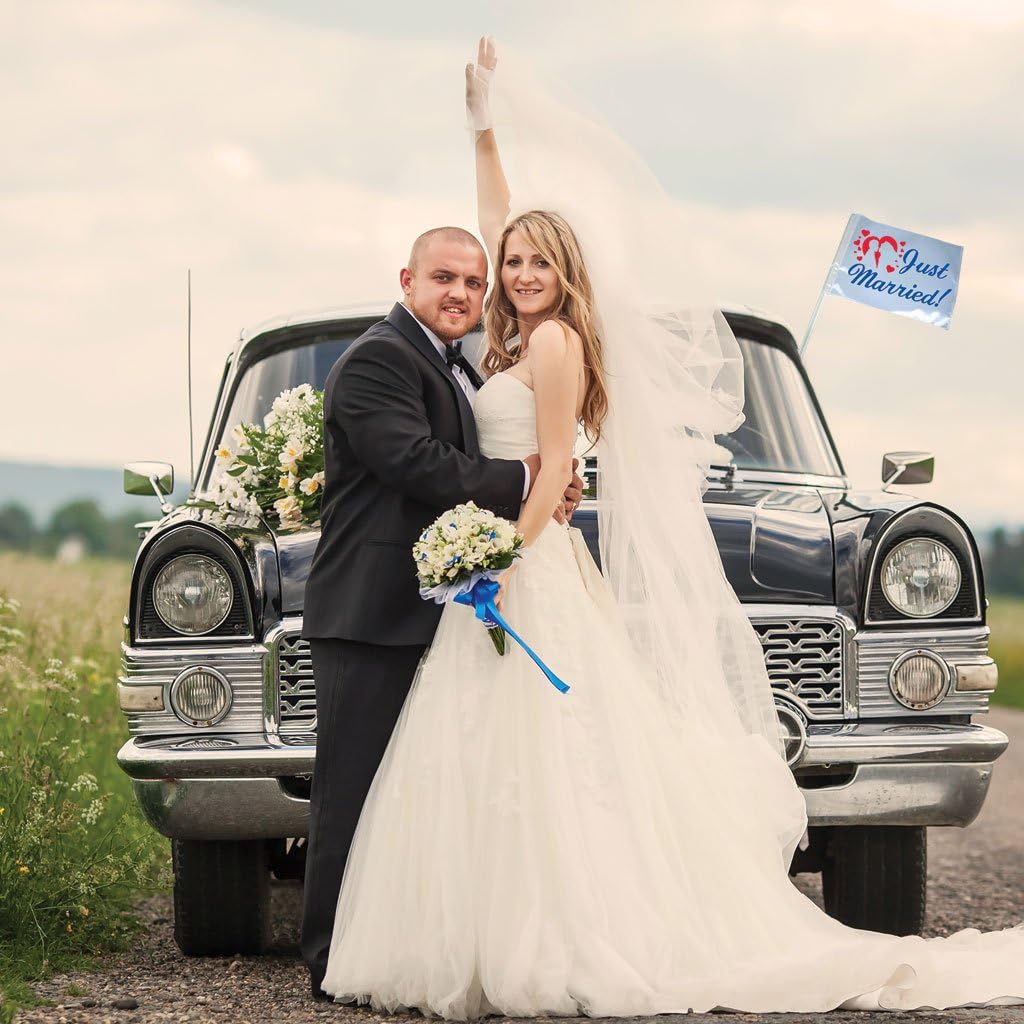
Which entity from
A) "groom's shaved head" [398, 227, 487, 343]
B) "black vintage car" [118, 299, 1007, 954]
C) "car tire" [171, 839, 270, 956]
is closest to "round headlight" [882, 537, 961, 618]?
"black vintage car" [118, 299, 1007, 954]

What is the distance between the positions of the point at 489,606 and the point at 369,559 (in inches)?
13.8

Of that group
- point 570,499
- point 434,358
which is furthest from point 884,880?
point 434,358

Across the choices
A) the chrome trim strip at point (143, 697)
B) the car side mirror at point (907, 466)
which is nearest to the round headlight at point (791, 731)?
the car side mirror at point (907, 466)

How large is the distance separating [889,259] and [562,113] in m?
2.17

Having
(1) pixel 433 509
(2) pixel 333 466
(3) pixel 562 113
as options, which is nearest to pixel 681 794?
(1) pixel 433 509

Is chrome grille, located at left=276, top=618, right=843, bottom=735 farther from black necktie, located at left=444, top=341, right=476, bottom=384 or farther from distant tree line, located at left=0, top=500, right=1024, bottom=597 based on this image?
distant tree line, located at left=0, top=500, right=1024, bottom=597

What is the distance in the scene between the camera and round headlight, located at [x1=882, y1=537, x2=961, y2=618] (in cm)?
452

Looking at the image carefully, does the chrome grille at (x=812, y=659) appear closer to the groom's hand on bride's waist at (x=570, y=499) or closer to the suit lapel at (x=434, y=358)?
the groom's hand on bride's waist at (x=570, y=499)

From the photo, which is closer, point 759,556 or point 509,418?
point 509,418

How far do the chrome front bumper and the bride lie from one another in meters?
0.30

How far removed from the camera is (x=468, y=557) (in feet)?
12.3

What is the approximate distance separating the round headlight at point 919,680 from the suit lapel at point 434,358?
1400mm

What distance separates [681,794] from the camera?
399 cm

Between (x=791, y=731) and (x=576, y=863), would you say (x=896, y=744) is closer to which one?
(x=791, y=731)
